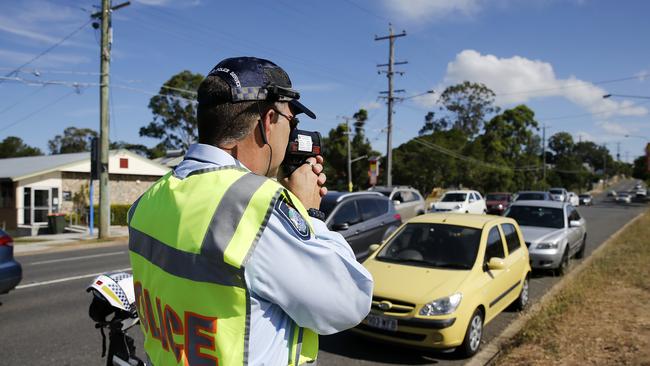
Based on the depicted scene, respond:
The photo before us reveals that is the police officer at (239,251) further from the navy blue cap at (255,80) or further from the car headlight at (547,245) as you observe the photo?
the car headlight at (547,245)

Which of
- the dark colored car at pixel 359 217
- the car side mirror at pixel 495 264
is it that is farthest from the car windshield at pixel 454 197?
the car side mirror at pixel 495 264

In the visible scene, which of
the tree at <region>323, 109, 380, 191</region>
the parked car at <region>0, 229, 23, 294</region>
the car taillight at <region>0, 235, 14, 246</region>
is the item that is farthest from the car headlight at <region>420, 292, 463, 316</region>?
the tree at <region>323, 109, 380, 191</region>

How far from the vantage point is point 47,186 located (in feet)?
79.5

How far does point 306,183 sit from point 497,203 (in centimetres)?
3197

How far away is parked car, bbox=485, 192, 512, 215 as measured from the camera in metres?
29.8

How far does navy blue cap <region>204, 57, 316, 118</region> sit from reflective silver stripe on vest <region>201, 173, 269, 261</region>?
34 centimetres

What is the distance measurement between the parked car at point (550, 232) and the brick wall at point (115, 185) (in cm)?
2193

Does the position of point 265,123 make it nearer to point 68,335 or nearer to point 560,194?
point 68,335

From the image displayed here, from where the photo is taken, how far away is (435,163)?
4541 cm

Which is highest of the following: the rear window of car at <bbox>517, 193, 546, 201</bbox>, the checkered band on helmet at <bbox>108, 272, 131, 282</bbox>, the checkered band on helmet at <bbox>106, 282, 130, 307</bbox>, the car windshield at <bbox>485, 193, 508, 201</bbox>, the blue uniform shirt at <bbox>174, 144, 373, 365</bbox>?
the blue uniform shirt at <bbox>174, 144, 373, 365</bbox>

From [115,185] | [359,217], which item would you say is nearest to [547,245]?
[359,217]

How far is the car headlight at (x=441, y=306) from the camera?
16.4ft

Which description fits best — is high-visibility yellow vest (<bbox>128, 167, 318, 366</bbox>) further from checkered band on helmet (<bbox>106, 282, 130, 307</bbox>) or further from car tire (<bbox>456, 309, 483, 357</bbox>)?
car tire (<bbox>456, 309, 483, 357</bbox>)

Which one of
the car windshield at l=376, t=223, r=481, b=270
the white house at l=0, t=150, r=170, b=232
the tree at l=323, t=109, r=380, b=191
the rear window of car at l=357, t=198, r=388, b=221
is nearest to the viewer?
the car windshield at l=376, t=223, r=481, b=270
